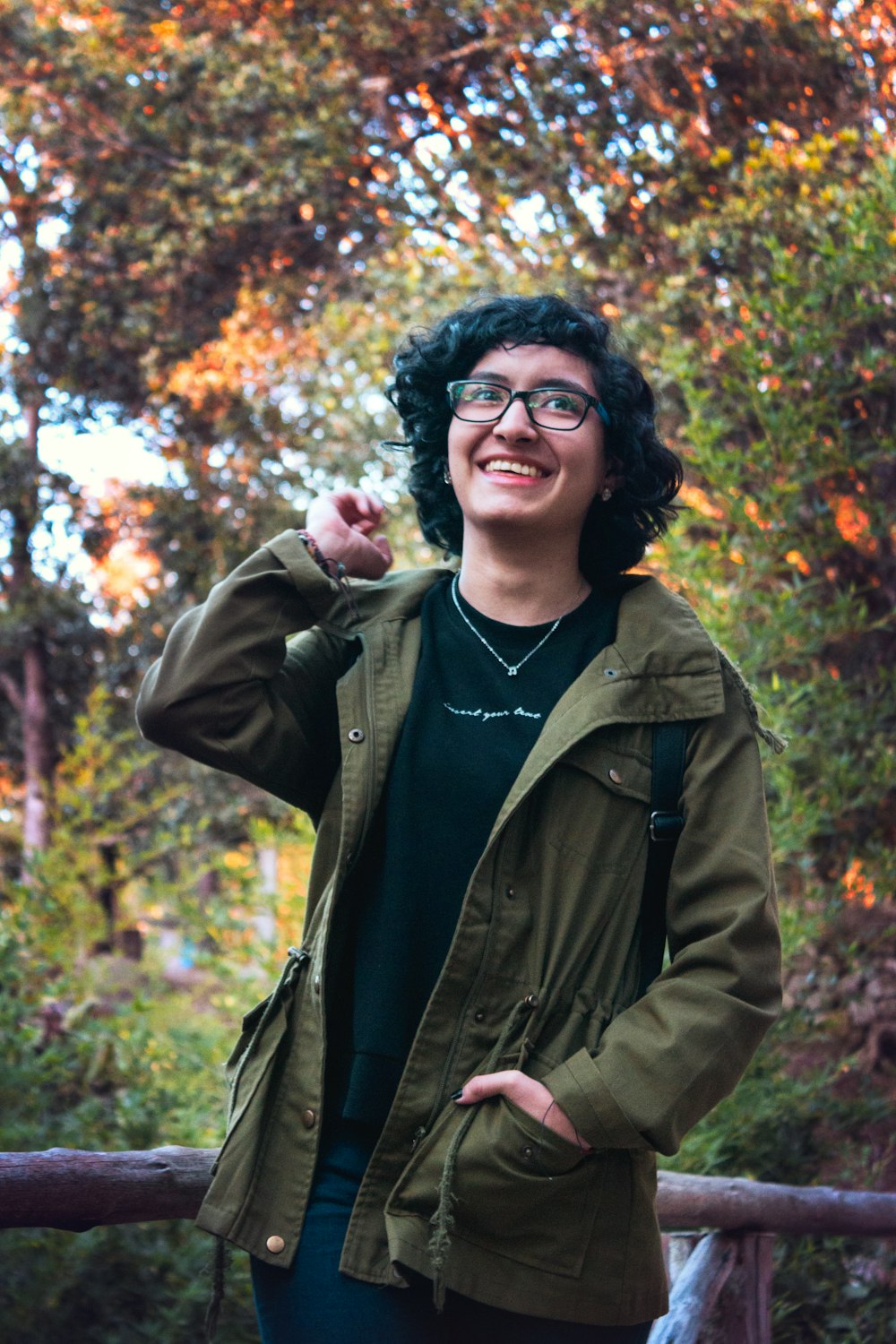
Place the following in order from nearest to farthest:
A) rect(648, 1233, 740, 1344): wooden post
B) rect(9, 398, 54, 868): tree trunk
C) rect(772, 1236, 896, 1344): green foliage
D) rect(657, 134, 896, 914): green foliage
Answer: rect(648, 1233, 740, 1344): wooden post → rect(772, 1236, 896, 1344): green foliage → rect(657, 134, 896, 914): green foliage → rect(9, 398, 54, 868): tree trunk

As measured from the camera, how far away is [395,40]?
8219 mm

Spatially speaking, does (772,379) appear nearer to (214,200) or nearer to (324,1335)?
(324,1335)

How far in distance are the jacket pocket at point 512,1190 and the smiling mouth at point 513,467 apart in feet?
3.03

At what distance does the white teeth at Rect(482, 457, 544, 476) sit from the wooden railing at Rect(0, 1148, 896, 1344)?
45.6 inches

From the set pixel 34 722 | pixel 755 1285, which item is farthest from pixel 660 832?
pixel 34 722

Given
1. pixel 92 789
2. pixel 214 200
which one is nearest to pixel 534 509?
pixel 92 789

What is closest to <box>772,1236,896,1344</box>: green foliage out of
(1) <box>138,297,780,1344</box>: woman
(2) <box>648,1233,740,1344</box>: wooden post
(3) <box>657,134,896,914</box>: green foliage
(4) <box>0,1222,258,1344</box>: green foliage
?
(2) <box>648,1233,740,1344</box>: wooden post

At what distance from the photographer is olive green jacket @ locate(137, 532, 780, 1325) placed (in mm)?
1631

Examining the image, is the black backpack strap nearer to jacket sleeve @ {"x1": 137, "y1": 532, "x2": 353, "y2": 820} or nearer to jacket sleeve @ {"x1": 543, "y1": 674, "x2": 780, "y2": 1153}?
jacket sleeve @ {"x1": 543, "y1": 674, "x2": 780, "y2": 1153}

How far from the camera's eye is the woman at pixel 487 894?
1640mm

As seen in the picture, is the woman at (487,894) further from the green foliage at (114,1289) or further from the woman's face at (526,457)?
the green foliage at (114,1289)

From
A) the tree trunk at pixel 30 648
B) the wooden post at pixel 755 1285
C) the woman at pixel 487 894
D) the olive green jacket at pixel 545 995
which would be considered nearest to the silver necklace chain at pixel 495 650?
the woman at pixel 487 894

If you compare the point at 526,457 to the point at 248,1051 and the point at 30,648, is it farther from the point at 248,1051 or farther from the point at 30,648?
the point at 30,648

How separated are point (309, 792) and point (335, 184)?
786 centimetres
